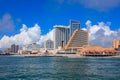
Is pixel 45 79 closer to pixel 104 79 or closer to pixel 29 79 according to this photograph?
pixel 29 79

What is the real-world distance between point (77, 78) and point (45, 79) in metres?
7.20

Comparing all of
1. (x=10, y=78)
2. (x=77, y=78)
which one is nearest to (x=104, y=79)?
(x=77, y=78)

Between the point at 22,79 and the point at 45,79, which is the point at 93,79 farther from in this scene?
the point at 22,79

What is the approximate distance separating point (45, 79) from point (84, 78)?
28.9 ft

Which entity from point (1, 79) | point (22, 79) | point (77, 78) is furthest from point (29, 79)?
point (77, 78)

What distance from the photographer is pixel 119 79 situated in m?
55.7

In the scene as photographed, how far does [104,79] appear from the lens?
56188 mm

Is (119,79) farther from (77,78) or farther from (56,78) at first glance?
(56,78)

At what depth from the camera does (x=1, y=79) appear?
5572 cm

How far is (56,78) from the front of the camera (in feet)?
189

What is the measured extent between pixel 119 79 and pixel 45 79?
16.3 meters

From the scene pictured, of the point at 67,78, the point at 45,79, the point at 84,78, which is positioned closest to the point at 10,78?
the point at 45,79

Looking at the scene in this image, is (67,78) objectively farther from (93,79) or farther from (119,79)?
(119,79)

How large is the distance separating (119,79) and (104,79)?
3241 millimetres
